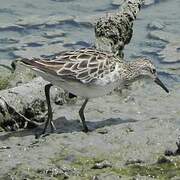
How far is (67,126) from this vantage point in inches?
360

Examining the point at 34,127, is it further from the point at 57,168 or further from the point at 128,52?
the point at 128,52

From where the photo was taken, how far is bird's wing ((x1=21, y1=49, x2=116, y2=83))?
8.59 metres

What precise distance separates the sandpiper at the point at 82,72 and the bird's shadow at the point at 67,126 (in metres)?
0.15

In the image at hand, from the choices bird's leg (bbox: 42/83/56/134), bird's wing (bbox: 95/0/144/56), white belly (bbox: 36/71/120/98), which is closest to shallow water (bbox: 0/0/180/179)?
bird's leg (bbox: 42/83/56/134)

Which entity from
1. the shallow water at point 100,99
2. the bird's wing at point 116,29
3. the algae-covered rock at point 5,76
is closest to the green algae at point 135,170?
the shallow water at point 100,99

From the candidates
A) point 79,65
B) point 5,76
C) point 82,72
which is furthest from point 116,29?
point 82,72

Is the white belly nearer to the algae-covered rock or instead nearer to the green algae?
the green algae

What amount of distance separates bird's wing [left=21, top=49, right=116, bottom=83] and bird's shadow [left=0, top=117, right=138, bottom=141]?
28.2 inches

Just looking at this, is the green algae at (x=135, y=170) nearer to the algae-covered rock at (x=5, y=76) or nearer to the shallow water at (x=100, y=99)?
the shallow water at (x=100, y=99)

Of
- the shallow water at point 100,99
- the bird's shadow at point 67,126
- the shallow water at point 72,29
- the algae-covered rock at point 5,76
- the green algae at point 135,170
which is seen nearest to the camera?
the green algae at point 135,170

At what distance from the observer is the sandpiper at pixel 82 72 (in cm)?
861

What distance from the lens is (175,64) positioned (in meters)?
12.4

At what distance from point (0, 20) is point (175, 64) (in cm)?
383

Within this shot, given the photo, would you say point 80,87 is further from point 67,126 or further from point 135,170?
point 135,170
